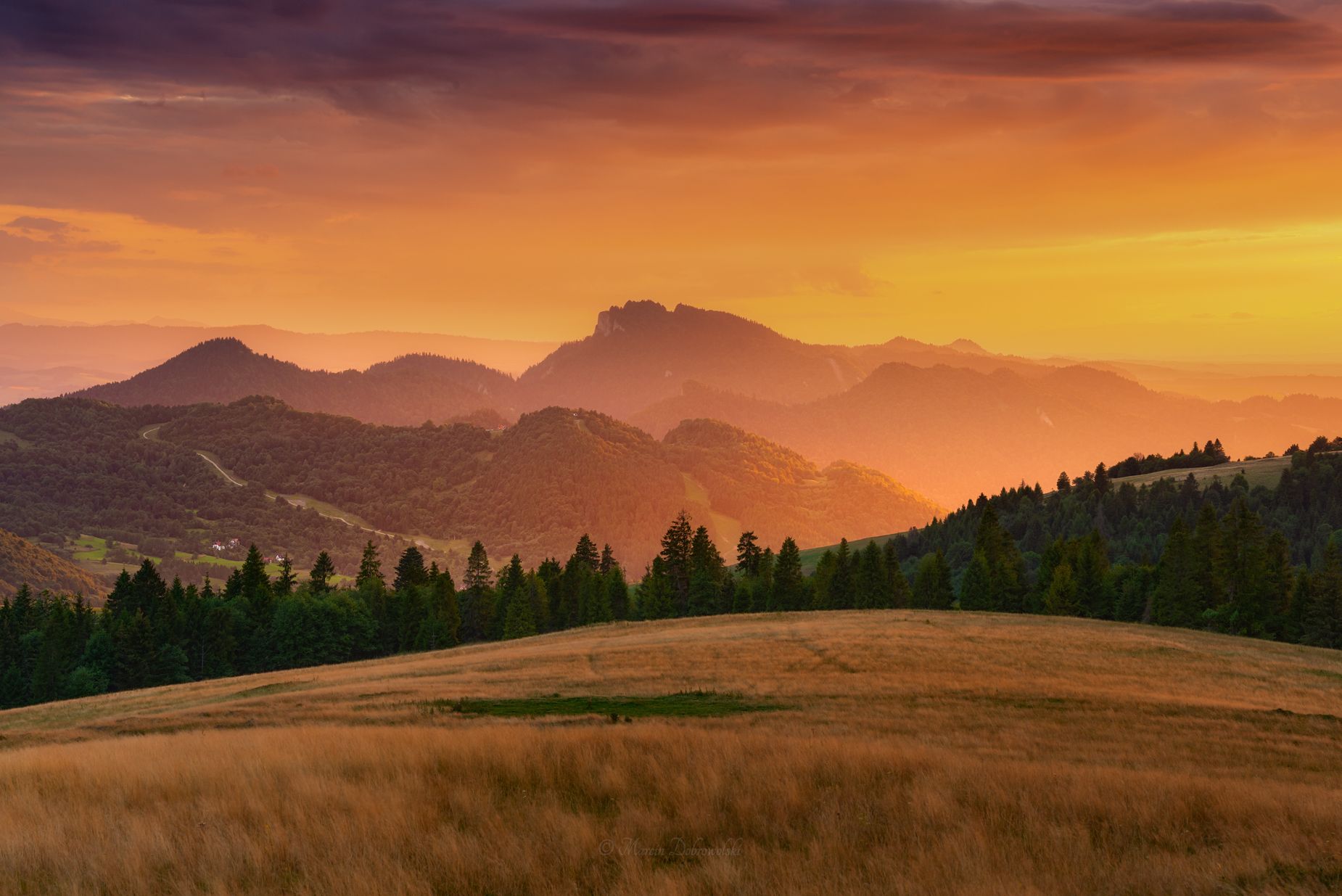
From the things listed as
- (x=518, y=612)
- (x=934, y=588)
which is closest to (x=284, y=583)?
(x=518, y=612)

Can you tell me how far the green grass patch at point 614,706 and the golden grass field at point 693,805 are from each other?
1.11m

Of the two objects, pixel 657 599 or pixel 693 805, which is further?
pixel 657 599

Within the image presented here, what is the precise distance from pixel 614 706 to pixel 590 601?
254ft

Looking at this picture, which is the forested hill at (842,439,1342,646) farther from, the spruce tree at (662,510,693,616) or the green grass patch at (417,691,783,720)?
the green grass patch at (417,691,783,720)

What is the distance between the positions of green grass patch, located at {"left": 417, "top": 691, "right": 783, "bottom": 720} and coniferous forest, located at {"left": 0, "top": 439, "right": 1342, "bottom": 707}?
2793 inches

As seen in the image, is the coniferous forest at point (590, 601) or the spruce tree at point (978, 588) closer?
the coniferous forest at point (590, 601)

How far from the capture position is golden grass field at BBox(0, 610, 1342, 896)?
865 cm

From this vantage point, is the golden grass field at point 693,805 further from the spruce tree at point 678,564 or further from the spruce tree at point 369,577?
the spruce tree at point 369,577

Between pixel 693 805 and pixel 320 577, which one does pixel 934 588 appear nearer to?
pixel 320 577

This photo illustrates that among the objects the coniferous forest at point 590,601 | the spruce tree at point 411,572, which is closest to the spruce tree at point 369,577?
the coniferous forest at point 590,601

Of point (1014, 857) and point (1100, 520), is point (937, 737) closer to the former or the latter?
point (1014, 857)

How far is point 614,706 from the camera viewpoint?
24.2m

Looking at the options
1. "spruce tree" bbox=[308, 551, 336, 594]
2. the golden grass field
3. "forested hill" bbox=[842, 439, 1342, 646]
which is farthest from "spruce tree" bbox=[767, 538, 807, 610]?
the golden grass field

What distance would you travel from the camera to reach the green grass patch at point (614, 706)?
22.5 meters
